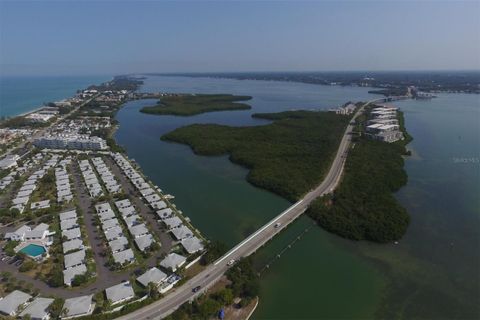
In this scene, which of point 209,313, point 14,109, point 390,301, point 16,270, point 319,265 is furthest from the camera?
point 14,109

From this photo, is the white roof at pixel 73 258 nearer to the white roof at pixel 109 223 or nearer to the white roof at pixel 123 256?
the white roof at pixel 123 256

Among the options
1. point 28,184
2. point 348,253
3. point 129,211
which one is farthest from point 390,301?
point 28,184

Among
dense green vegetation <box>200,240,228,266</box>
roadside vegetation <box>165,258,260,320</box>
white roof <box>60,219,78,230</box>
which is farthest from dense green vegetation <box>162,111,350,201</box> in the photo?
white roof <box>60,219,78,230</box>

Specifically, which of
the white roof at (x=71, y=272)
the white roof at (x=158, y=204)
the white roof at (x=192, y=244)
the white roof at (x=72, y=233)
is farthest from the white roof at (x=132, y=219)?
the white roof at (x=71, y=272)

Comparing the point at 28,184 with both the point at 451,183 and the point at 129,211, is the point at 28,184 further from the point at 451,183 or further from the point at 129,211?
the point at 451,183

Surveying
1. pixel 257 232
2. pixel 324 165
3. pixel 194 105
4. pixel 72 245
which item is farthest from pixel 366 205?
pixel 194 105
